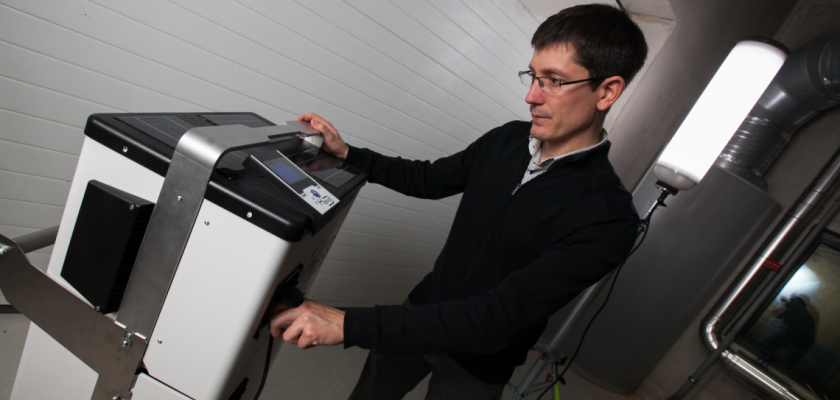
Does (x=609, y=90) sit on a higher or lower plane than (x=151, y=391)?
higher

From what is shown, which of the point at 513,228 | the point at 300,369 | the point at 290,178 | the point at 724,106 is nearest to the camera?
the point at 290,178

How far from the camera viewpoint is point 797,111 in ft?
9.06

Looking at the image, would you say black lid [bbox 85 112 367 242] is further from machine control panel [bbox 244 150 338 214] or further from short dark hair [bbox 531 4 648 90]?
short dark hair [bbox 531 4 648 90]

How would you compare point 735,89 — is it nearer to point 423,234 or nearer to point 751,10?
point 423,234

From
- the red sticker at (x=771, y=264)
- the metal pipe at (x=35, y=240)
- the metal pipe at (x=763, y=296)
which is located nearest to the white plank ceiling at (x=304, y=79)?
the metal pipe at (x=35, y=240)

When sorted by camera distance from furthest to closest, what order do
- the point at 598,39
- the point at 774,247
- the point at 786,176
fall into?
the point at 786,176
the point at 774,247
the point at 598,39

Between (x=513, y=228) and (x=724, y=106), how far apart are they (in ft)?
5.08

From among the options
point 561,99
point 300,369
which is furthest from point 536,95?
point 300,369

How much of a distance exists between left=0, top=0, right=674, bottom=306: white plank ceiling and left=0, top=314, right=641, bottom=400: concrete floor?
0.32m

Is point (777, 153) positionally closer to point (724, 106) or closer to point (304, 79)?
point (724, 106)

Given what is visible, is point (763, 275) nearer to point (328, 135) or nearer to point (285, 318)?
point (328, 135)

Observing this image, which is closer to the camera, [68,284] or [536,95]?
[68,284]

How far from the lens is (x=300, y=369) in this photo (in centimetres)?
212

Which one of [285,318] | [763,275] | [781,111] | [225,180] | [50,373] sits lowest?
[50,373]
